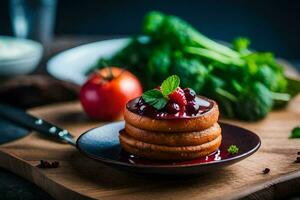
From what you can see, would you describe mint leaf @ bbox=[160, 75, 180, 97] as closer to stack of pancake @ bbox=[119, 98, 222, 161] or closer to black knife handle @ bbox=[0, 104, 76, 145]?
stack of pancake @ bbox=[119, 98, 222, 161]

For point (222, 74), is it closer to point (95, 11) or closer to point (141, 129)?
point (141, 129)

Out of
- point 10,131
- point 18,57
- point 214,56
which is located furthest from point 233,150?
point 18,57

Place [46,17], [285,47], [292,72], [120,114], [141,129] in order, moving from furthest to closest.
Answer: [285,47]
[46,17]
[292,72]
[120,114]
[141,129]

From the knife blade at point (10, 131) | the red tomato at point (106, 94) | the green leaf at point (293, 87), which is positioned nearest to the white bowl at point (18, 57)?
the knife blade at point (10, 131)

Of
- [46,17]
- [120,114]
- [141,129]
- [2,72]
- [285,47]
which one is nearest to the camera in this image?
[141,129]

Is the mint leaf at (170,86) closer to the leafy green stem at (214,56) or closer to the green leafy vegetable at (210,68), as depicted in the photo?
the green leafy vegetable at (210,68)

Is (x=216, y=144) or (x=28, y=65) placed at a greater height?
(x=216, y=144)

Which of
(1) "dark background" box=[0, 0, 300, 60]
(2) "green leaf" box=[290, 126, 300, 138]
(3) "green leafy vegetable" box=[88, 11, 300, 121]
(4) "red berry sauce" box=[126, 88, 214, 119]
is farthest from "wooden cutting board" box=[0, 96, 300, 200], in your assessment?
(1) "dark background" box=[0, 0, 300, 60]

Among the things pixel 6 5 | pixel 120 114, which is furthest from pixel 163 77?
pixel 6 5
